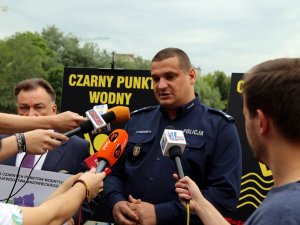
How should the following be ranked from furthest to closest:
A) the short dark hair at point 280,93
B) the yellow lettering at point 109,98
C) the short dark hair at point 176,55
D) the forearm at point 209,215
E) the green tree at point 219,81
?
the green tree at point 219,81 → the yellow lettering at point 109,98 → the short dark hair at point 176,55 → the forearm at point 209,215 → the short dark hair at point 280,93

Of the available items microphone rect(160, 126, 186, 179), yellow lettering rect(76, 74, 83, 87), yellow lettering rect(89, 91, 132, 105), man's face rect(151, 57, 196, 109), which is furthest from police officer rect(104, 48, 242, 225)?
yellow lettering rect(76, 74, 83, 87)

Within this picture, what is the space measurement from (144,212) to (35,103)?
1.43 metres

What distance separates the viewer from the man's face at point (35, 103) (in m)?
3.78

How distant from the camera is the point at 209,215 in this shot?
223cm

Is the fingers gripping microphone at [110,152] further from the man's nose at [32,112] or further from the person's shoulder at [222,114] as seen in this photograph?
the man's nose at [32,112]

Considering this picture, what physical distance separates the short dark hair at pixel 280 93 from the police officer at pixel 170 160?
4.74ft

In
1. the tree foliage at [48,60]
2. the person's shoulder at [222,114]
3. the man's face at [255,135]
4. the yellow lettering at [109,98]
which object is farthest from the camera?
the tree foliage at [48,60]

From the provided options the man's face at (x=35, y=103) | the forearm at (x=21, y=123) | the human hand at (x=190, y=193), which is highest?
the man's face at (x=35, y=103)

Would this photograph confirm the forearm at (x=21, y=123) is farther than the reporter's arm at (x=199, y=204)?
Yes

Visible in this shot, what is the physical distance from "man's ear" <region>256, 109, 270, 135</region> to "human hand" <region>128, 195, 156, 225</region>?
4.90 feet

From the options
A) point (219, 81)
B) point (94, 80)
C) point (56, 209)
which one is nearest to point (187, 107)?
point (56, 209)

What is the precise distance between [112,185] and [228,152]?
3.01ft

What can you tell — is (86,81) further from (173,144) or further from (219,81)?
(219,81)

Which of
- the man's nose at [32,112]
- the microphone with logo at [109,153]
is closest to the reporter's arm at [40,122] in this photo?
the microphone with logo at [109,153]
